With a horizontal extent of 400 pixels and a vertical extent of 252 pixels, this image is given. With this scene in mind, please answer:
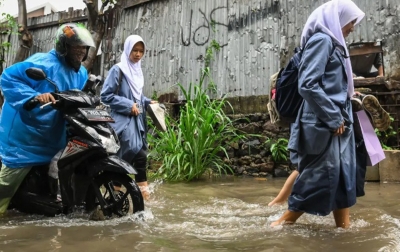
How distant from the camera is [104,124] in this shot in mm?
3447

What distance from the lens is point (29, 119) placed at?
3516 mm

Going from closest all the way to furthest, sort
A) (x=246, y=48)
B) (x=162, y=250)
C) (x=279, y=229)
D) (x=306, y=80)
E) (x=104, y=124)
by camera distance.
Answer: (x=162, y=250), (x=306, y=80), (x=279, y=229), (x=104, y=124), (x=246, y=48)

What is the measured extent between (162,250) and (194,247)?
0.19 m

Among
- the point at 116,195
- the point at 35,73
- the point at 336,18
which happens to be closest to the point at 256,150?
the point at 116,195

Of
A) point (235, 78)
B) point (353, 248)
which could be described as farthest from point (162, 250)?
point (235, 78)

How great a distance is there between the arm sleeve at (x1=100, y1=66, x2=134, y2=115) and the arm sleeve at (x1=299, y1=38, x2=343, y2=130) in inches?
81.5

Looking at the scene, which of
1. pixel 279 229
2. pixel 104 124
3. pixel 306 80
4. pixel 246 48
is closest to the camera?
pixel 306 80

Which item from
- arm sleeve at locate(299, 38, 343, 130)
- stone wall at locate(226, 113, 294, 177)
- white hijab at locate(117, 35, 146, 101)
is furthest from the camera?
stone wall at locate(226, 113, 294, 177)

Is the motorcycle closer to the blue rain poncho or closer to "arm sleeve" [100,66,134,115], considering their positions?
the blue rain poncho

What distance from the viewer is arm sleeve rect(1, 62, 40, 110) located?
11.1 ft

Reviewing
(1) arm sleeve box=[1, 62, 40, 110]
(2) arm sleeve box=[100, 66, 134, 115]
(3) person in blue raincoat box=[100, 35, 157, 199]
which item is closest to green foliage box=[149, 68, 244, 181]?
(3) person in blue raincoat box=[100, 35, 157, 199]

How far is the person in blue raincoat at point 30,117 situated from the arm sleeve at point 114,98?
0.83 meters

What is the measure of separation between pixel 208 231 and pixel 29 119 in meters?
1.71

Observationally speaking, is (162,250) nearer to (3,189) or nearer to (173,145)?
(3,189)
